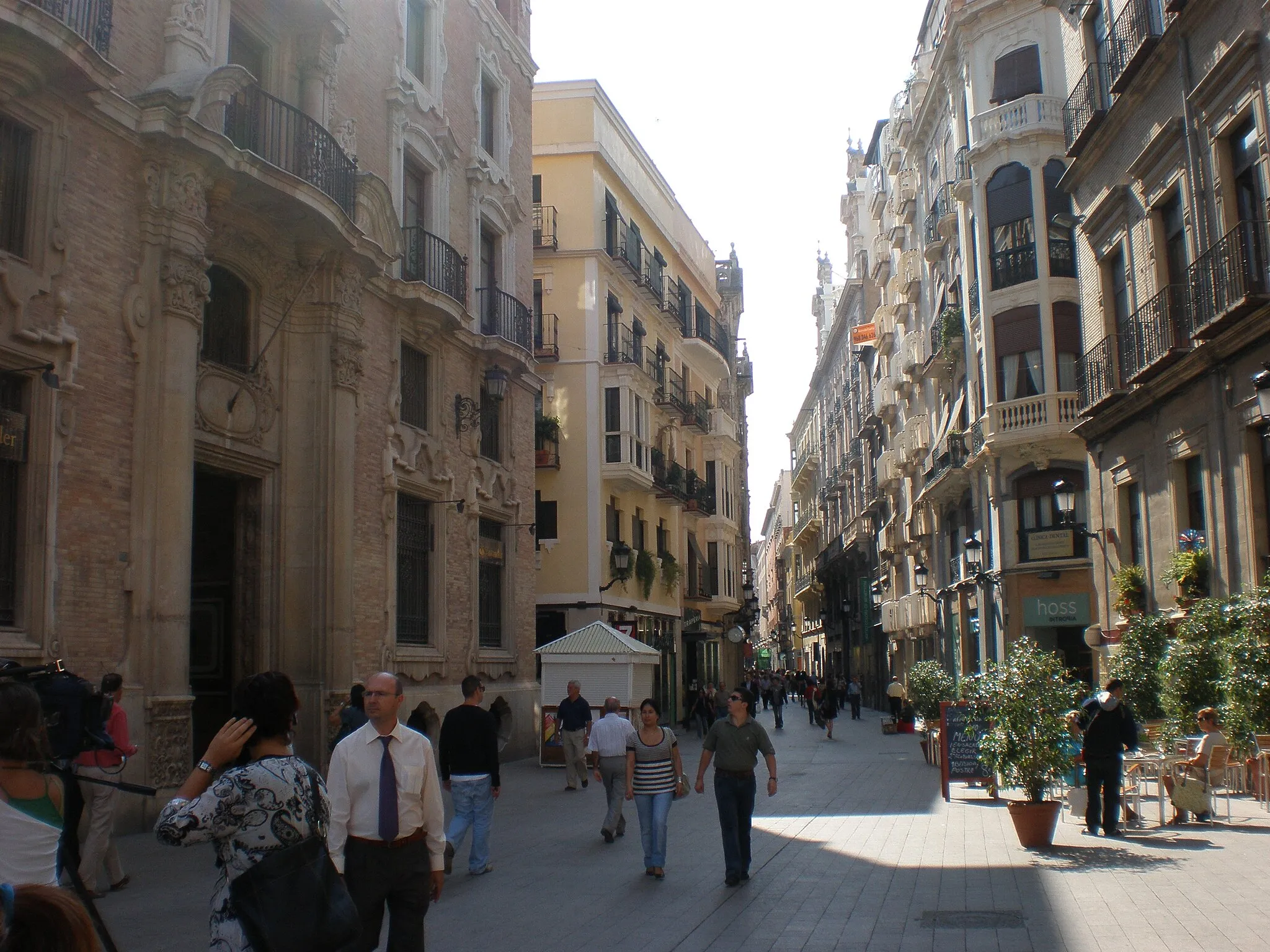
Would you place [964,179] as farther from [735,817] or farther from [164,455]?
[735,817]

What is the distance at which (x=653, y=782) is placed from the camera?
10.9 meters

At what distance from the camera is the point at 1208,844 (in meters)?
11.8

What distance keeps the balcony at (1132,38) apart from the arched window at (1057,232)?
375 inches

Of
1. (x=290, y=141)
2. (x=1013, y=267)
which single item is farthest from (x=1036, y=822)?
(x=1013, y=267)

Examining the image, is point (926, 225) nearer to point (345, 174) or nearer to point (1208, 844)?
point (345, 174)

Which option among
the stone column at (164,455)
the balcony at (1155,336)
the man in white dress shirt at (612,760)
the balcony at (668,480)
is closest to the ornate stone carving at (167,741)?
the stone column at (164,455)

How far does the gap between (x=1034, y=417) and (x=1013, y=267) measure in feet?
13.1

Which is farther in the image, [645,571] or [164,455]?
[645,571]

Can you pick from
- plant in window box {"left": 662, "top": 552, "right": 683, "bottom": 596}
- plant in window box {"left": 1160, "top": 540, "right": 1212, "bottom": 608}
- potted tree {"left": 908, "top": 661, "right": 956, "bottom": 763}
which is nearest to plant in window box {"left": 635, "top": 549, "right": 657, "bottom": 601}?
plant in window box {"left": 662, "top": 552, "right": 683, "bottom": 596}

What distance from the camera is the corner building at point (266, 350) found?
42.9 ft

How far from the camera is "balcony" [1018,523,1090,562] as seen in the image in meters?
30.0

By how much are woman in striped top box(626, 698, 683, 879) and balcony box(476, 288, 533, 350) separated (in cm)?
1394

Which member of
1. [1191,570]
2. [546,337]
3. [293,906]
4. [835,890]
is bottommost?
[835,890]

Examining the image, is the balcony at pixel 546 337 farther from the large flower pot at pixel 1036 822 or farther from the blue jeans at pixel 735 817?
the blue jeans at pixel 735 817
